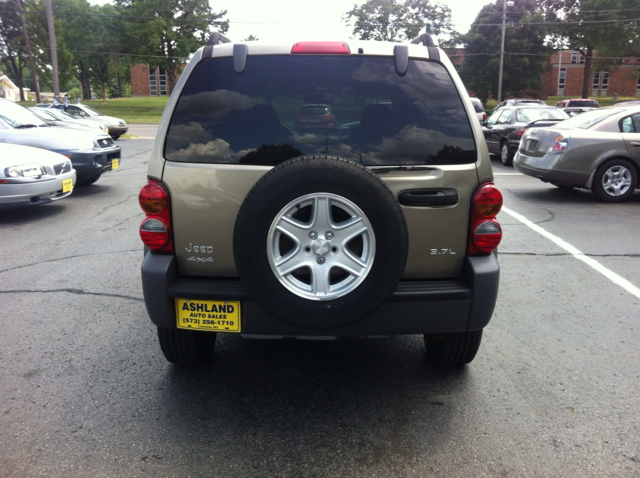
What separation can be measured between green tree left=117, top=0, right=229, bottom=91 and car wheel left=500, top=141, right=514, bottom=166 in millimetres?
43864

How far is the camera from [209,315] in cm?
300

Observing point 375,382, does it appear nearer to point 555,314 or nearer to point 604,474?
point 604,474

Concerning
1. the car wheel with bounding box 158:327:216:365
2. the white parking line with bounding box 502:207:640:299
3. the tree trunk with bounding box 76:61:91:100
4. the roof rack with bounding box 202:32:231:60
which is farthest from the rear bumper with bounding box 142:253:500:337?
the tree trunk with bounding box 76:61:91:100

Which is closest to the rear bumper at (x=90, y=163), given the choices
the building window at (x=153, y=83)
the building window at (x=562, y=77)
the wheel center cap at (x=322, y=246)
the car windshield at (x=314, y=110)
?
the car windshield at (x=314, y=110)

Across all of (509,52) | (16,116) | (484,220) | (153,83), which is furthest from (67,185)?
(153,83)

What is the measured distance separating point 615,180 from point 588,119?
1.24m

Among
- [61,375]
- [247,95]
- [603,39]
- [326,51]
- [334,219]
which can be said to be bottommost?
[61,375]

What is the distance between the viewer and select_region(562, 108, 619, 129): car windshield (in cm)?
981

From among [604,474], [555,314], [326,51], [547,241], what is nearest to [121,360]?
[326,51]

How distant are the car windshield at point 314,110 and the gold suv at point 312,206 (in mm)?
37

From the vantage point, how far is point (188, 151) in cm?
305

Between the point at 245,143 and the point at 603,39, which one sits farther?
the point at 603,39

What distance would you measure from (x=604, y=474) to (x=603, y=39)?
5840 centimetres

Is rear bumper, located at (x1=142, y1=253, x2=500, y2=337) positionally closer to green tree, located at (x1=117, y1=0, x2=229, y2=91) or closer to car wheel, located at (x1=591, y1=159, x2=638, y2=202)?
car wheel, located at (x1=591, y1=159, x2=638, y2=202)
